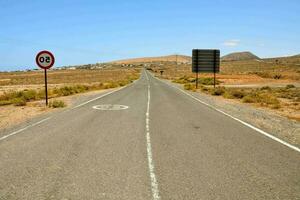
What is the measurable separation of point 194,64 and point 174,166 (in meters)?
41.5

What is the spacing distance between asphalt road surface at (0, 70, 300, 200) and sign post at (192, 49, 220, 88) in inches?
1412

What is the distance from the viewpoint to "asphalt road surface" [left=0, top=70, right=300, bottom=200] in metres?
5.29

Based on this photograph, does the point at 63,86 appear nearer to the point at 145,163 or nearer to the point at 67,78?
the point at 145,163

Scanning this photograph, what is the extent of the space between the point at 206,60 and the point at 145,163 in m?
41.2

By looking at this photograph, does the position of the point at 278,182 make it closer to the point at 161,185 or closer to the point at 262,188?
the point at 262,188

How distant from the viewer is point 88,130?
1087cm

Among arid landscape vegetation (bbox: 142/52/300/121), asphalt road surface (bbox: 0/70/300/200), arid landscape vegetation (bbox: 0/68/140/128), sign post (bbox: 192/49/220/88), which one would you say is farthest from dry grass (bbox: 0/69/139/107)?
asphalt road surface (bbox: 0/70/300/200)

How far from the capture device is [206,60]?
46.9 m

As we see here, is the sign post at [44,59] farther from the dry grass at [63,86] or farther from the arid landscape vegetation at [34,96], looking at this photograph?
the dry grass at [63,86]

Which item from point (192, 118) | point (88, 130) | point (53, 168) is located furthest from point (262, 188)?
point (192, 118)

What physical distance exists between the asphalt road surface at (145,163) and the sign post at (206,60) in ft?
118

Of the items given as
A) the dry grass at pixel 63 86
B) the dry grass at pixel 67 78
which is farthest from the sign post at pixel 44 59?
the dry grass at pixel 67 78

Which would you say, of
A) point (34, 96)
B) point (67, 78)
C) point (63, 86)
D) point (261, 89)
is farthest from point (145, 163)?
point (67, 78)

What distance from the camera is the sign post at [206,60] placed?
1829 inches
